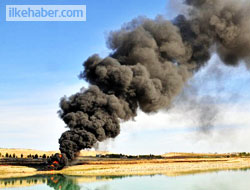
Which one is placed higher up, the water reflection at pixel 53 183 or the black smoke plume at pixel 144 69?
the black smoke plume at pixel 144 69

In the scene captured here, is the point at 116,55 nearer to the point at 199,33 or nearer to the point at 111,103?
the point at 111,103

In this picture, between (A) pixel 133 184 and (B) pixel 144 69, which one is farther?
(B) pixel 144 69

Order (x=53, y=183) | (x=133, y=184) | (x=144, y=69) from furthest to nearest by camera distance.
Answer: (x=144, y=69), (x=53, y=183), (x=133, y=184)

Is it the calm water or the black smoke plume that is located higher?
the black smoke plume

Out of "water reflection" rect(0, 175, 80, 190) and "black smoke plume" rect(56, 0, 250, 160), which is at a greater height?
"black smoke plume" rect(56, 0, 250, 160)

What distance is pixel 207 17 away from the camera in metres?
70.9

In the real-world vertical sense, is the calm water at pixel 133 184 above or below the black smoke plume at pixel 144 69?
below

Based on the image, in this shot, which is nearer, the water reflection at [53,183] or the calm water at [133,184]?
the calm water at [133,184]

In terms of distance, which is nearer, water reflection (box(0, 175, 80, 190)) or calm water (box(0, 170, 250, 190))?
calm water (box(0, 170, 250, 190))

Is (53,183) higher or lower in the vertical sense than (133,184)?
higher

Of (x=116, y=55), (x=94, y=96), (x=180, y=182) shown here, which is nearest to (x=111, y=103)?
(x=94, y=96)

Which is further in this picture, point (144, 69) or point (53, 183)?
point (144, 69)

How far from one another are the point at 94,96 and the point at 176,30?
26.1 meters

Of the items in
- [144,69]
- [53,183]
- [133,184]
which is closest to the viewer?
[133,184]
